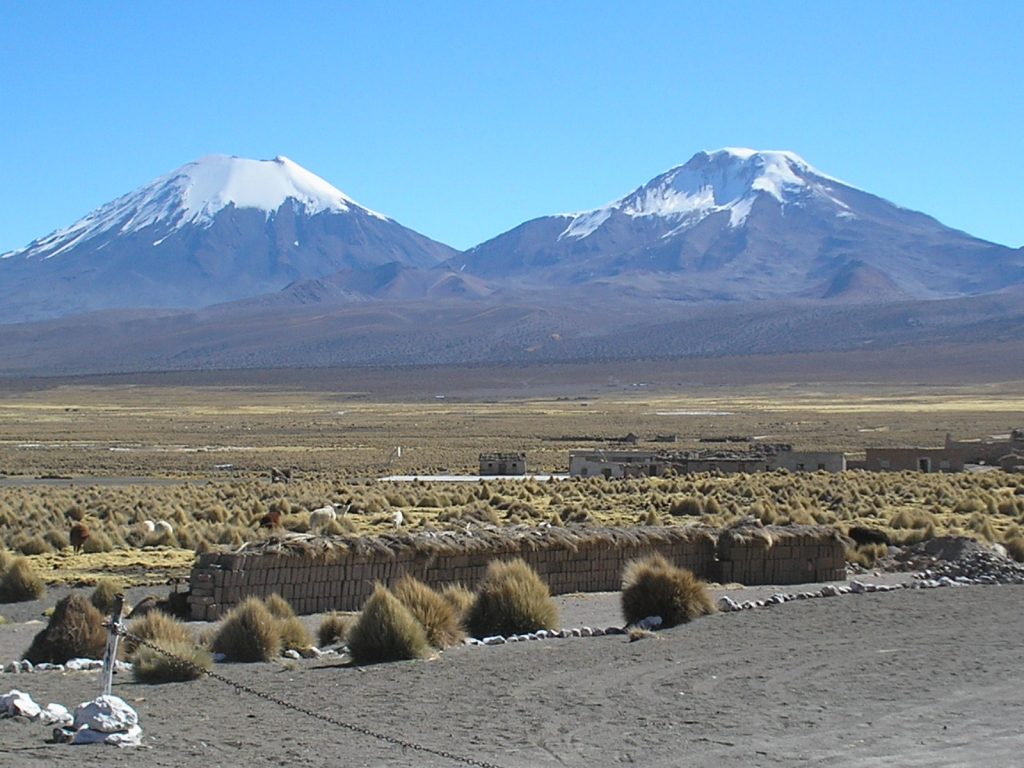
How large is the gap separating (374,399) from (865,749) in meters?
150

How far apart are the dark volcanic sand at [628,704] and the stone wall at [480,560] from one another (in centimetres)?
308

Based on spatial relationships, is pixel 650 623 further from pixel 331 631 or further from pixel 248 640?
pixel 248 640

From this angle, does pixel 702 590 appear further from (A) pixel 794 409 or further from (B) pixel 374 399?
(B) pixel 374 399

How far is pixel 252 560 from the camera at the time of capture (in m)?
18.2

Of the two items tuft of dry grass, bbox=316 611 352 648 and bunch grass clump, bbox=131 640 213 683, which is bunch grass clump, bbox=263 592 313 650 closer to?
tuft of dry grass, bbox=316 611 352 648

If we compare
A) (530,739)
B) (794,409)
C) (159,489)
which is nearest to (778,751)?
(530,739)

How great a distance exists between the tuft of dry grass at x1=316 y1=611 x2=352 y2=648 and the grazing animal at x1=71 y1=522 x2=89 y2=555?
444 inches

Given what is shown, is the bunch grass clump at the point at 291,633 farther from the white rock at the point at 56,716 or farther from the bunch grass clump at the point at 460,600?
the white rock at the point at 56,716

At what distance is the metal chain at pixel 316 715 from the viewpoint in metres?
10.6

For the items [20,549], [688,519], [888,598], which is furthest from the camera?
[688,519]

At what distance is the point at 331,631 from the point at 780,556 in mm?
8068

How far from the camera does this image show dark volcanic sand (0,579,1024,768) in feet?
35.1

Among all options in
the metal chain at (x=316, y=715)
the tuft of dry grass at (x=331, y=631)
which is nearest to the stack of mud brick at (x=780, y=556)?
the tuft of dry grass at (x=331, y=631)

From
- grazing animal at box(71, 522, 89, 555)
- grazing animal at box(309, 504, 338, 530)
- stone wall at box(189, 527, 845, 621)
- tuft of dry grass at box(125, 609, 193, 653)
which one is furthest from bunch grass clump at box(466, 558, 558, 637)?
grazing animal at box(71, 522, 89, 555)
